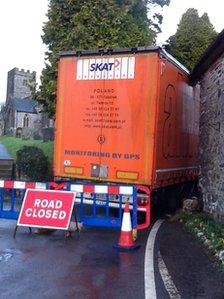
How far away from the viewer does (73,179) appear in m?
12.1

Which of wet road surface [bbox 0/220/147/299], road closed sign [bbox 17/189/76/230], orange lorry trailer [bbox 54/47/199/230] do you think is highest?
orange lorry trailer [bbox 54/47/199/230]

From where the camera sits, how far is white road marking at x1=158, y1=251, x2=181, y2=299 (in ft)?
20.0

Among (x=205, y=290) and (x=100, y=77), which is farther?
(x=100, y=77)

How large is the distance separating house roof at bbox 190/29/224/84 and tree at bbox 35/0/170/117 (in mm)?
4991

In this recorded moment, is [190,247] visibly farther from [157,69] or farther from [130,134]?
[157,69]

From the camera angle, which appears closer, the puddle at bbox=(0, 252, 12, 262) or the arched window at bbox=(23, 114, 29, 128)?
the puddle at bbox=(0, 252, 12, 262)

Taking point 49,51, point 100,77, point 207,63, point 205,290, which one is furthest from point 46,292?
point 49,51

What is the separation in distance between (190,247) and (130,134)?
10.5ft

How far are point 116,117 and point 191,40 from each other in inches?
Result: 477


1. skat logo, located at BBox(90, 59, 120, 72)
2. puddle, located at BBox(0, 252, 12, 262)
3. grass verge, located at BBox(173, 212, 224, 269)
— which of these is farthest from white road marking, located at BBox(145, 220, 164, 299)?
skat logo, located at BBox(90, 59, 120, 72)

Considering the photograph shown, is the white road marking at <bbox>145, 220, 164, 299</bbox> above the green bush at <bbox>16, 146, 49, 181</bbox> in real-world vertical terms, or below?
below

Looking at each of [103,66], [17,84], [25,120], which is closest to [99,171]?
[103,66]

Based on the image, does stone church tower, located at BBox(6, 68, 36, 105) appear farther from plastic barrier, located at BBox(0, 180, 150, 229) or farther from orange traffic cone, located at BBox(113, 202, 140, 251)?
orange traffic cone, located at BBox(113, 202, 140, 251)

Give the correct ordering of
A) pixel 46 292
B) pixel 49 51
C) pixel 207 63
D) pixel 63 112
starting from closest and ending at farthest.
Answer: pixel 46 292 < pixel 63 112 < pixel 207 63 < pixel 49 51
